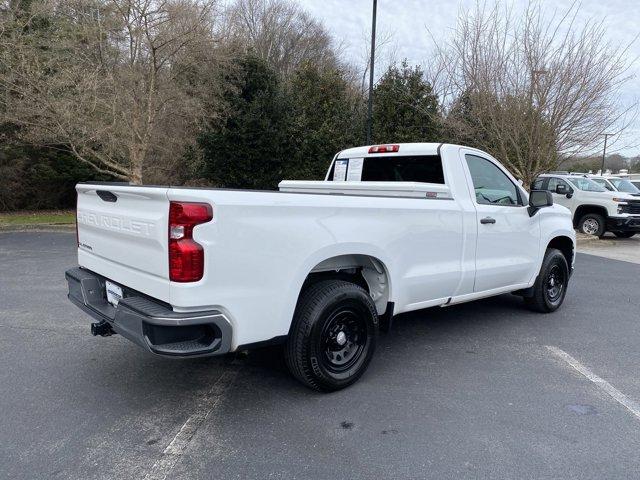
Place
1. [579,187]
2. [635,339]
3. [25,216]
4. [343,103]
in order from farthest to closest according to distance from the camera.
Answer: [343,103]
[25,216]
[579,187]
[635,339]

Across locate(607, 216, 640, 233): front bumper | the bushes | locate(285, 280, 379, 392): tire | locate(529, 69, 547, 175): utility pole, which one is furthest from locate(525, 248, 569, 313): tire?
the bushes

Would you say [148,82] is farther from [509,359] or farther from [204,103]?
[509,359]

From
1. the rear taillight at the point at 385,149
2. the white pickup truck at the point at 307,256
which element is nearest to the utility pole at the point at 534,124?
the white pickup truck at the point at 307,256

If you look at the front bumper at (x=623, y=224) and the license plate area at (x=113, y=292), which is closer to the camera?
the license plate area at (x=113, y=292)

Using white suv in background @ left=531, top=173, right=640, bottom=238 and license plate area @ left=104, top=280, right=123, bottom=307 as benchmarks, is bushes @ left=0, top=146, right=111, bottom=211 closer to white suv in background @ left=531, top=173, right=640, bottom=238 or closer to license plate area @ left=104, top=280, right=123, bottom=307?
white suv in background @ left=531, top=173, right=640, bottom=238

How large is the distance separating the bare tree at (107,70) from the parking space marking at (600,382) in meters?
11.7

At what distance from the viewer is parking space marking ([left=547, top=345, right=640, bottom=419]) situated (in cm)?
358

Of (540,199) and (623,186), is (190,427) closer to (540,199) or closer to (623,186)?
(540,199)

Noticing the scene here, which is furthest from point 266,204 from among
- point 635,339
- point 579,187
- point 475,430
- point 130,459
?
point 579,187

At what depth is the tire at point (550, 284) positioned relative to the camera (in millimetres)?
5742

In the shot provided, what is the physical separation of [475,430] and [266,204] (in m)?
2.01

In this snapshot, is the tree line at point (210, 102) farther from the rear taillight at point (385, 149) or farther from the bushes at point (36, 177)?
the rear taillight at point (385, 149)

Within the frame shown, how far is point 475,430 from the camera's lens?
3.22 meters

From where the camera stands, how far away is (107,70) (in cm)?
1287
